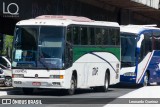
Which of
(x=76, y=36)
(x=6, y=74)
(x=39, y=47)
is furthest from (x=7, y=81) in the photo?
(x=39, y=47)

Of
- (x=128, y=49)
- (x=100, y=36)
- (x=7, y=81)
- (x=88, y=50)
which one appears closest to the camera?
(x=88, y=50)

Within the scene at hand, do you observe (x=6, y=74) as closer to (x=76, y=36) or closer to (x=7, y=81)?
(x=7, y=81)

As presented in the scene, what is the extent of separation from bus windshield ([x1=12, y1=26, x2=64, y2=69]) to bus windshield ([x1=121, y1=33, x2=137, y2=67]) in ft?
27.7

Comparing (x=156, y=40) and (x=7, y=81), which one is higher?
(x=156, y=40)

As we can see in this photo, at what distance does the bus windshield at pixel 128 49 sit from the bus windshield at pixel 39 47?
27.7ft

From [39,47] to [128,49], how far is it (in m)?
8.89

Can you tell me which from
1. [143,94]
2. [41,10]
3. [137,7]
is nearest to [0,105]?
[143,94]

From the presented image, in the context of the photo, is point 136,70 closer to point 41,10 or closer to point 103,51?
point 103,51

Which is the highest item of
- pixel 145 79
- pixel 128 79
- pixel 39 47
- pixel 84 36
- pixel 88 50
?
pixel 84 36

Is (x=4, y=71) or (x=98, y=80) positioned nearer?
(x=98, y=80)

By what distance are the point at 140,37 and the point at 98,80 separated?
17.9 feet

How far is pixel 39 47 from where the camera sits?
86.5 ft

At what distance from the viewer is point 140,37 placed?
3431 cm

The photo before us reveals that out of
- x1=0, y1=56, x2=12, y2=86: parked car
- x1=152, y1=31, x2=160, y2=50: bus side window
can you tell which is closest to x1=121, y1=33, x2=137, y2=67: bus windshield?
x1=152, y1=31, x2=160, y2=50: bus side window
